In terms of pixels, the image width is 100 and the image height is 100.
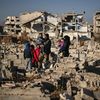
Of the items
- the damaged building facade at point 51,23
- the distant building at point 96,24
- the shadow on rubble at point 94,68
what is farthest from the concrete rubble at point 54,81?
the distant building at point 96,24

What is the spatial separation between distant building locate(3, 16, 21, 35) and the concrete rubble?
136ft

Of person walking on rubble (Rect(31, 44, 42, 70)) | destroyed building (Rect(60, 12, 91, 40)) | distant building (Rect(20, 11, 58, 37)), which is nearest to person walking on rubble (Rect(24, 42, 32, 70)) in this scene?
person walking on rubble (Rect(31, 44, 42, 70))

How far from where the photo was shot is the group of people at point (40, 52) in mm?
15141

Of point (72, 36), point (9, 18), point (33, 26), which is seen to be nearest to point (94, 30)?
point (72, 36)

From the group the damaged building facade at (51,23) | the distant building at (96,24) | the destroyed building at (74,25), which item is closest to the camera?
the destroyed building at (74,25)

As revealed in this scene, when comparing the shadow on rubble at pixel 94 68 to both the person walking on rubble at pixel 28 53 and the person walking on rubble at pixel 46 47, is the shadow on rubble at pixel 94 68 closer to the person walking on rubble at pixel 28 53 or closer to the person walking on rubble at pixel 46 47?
the person walking on rubble at pixel 46 47

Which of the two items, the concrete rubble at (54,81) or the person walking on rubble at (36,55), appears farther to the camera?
the person walking on rubble at (36,55)

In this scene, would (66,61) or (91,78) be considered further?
(66,61)

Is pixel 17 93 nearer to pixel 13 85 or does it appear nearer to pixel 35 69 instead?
pixel 13 85

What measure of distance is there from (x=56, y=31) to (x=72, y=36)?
8.56 ft

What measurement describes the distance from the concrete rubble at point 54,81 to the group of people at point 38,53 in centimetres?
54

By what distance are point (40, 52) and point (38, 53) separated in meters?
0.52

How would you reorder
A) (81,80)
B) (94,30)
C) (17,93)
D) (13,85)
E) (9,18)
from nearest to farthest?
1. (17,93)
2. (13,85)
3. (81,80)
4. (94,30)
5. (9,18)

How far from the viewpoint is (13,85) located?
1036 cm
